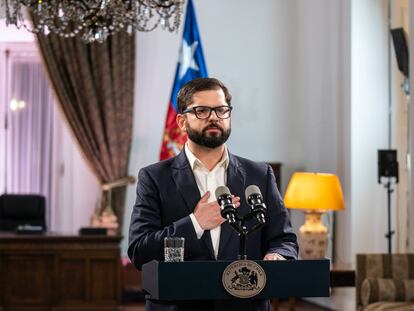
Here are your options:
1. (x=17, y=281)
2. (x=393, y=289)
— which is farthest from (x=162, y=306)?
(x=17, y=281)

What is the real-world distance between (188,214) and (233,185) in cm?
17

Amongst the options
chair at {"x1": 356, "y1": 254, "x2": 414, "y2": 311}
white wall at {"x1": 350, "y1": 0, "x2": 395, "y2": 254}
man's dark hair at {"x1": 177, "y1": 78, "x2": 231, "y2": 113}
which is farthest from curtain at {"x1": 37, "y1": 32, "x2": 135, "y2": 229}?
man's dark hair at {"x1": 177, "y1": 78, "x2": 231, "y2": 113}

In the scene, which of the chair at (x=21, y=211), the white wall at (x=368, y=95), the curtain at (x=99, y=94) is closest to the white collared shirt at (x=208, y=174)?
the white wall at (x=368, y=95)

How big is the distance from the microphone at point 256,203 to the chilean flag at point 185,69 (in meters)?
6.71

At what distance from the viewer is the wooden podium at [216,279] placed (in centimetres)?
254

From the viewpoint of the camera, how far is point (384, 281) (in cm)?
658

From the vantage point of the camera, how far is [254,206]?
2.63m

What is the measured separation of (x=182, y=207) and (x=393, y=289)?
396 cm

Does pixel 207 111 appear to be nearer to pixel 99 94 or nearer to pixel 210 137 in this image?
pixel 210 137

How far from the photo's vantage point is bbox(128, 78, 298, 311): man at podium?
2.79m

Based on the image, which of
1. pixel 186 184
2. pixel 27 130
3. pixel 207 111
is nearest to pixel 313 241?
pixel 186 184

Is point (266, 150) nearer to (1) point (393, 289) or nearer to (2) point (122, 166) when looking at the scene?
(2) point (122, 166)

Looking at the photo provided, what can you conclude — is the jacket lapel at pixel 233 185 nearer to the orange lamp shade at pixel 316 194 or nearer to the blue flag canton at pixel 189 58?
the orange lamp shade at pixel 316 194

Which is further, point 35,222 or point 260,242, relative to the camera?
point 35,222
